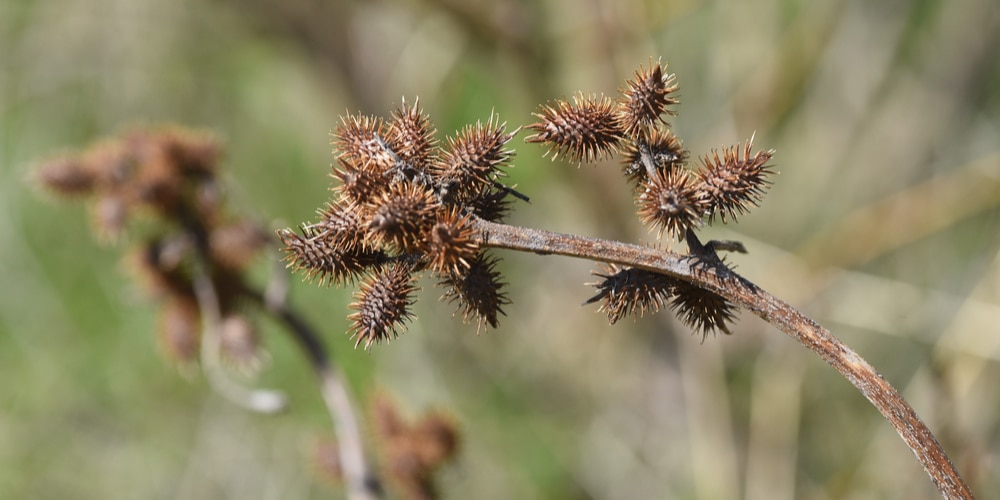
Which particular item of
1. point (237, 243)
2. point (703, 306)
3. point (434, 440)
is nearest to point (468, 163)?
point (703, 306)

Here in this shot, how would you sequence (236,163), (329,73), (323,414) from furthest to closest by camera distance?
(236,163), (329,73), (323,414)

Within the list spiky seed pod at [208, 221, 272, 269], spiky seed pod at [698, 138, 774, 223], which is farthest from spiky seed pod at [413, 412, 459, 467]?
spiky seed pod at [698, 138, 774, 223]

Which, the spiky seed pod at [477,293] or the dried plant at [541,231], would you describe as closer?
the dried plant at [541,231]

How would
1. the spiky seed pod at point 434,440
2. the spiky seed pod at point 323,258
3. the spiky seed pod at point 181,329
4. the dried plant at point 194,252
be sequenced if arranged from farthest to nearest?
the spiky seed pod at point 181,329 → the dried plant at point 194,252 → the spiky seed pod at point 434,440 → the spiky seed pod at point 323,258

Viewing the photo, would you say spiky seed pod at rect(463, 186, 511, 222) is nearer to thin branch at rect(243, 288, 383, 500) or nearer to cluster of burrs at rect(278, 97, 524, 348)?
cluster of burrs at rect(278, 97, 524, 348)

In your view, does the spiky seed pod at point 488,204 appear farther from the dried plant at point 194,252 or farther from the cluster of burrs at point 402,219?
the dried plant at point 194,252

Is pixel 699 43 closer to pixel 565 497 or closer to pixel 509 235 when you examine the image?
pixel 565 497

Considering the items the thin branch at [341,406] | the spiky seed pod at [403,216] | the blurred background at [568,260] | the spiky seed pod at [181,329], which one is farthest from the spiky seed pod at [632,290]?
the blurred background at [568,260]

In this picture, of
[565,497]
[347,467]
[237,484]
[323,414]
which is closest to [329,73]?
[323,414]
